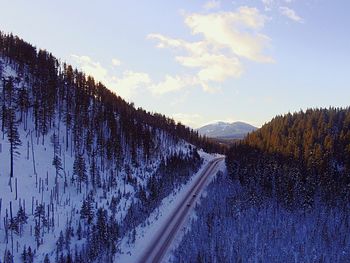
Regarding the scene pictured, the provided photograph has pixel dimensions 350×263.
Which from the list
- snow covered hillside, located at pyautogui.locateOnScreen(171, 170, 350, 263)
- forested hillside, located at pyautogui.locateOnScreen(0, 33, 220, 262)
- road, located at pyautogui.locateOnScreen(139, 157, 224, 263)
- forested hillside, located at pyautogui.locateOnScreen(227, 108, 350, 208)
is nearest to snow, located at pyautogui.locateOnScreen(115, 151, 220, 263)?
road, located at pyautogui.locateOnScreen(139, 157, 224, 263)

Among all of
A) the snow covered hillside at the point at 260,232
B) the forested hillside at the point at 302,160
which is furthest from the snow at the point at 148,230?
the forested hillside at the point at 302,160

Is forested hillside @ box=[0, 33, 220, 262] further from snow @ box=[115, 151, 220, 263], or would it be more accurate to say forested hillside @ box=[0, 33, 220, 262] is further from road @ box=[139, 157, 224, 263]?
road @ box=[139, 157, 224, 263]

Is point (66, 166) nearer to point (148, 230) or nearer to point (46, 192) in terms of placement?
point (46, 192)

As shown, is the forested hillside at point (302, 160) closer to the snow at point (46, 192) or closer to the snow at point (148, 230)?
the snow at point (148, 230)

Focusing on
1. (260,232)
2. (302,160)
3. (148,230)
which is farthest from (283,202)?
(148,230)

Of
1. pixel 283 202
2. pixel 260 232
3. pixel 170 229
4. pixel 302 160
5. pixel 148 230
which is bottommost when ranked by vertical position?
pixel 260 232

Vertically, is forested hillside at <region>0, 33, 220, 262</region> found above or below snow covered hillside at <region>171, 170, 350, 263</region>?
above

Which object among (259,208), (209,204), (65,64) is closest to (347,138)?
(259,208)
